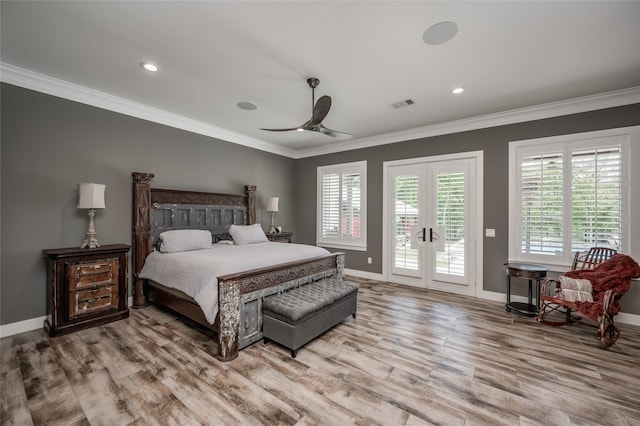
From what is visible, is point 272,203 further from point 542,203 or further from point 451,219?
point 542,203

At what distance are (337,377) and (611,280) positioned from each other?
321 centimetres

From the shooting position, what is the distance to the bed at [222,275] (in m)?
2.48

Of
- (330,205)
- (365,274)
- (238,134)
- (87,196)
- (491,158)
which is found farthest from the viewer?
(330,205)

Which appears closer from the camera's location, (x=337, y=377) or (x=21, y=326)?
(x=337, y=377)

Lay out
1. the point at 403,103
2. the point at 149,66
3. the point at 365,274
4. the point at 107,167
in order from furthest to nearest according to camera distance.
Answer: the point at 365,274
the point at 403,103
the point at 107,167
the point at 149,66

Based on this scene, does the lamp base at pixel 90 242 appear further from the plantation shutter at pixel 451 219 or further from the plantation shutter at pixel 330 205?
the plantation shutter at pixel 451 219

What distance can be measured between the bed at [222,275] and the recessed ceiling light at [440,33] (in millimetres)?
2693

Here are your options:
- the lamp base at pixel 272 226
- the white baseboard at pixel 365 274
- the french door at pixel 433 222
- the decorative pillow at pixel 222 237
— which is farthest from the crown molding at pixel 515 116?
the decorative pillow at pixel 222 237

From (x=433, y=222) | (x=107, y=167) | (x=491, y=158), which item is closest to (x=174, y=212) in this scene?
(x=107, y=167)

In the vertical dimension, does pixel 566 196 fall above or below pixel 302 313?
above

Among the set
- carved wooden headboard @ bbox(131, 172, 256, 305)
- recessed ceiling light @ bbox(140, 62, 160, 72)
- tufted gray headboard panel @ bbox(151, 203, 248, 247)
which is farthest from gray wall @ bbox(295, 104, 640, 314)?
recessed ceiling light @ bbox(140, 62, 160, 72)

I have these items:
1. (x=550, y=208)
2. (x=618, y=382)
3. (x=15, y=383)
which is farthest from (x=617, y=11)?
(x=15, y=383)

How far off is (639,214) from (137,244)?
21.9 feet

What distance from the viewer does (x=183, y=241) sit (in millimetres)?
3811
